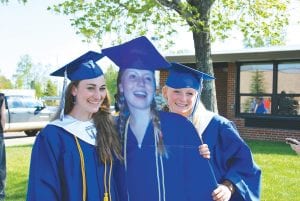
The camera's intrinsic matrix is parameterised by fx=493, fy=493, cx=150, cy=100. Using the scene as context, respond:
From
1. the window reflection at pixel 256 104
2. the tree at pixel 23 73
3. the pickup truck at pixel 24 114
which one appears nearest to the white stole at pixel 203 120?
the window reflection at pixel 256 104

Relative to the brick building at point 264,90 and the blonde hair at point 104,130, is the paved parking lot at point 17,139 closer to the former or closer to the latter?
the brick building at point 264,90

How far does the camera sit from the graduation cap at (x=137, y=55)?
2.63 meters

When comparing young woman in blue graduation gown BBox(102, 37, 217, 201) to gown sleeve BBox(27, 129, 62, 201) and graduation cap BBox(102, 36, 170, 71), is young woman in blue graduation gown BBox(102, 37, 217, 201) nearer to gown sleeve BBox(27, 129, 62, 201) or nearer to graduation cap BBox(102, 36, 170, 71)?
graduation cap BBox(102, 36, 170, 71)

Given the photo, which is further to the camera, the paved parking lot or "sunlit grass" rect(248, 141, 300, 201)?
the paved parking lot

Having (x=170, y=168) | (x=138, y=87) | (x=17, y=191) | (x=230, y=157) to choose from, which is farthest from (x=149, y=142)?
(x=17, y=191)

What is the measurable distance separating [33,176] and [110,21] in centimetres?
751

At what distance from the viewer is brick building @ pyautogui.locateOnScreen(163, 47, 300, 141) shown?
15.5 meters

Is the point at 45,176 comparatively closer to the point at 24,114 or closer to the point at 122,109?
the point at 122,109

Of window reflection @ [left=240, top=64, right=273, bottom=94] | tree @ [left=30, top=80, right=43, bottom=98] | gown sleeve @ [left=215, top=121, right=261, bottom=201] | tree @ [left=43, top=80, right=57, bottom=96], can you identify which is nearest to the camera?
gown sleeve @ [left=215, top=121, right=261, bottom=201]

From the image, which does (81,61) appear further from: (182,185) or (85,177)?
(182,185)

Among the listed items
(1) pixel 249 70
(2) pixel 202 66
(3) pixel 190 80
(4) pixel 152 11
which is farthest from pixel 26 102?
(3) pixel 190 80

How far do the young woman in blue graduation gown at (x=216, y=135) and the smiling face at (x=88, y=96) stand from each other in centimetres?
53

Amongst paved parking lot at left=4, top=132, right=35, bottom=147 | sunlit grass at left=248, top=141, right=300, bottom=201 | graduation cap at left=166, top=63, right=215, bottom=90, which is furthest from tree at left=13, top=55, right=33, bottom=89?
graduation cap at left=166, top=63, right=215, bottom=90

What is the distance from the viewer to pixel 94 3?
31.7 feet
